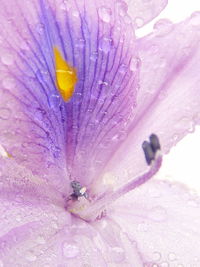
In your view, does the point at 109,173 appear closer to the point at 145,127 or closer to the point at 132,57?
the point at 145,127

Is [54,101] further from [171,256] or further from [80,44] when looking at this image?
[171,256]

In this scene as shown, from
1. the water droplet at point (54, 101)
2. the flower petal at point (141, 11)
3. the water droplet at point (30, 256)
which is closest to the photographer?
the water droplet at point (30, 256)

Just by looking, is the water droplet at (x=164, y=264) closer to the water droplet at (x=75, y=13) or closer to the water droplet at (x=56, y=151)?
the water droplet at (x=56, y=151)

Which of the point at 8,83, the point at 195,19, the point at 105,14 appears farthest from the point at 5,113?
the point at 195,19

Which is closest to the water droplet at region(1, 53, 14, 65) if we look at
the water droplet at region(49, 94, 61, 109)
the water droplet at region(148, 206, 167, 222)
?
the water droplet at region(49, 94, 61, 109)

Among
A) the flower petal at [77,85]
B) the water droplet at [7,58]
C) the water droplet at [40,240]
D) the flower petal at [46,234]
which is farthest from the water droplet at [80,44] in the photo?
the water droplet at [40,240]
